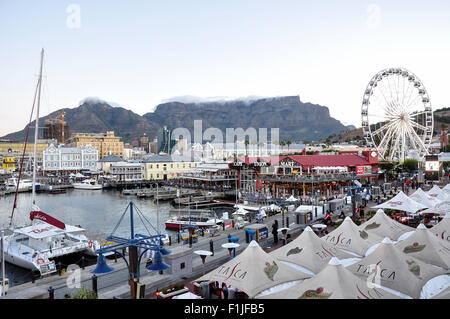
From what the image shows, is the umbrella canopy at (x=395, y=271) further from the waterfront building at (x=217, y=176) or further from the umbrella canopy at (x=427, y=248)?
the waterfront building at (x=217, y=176)

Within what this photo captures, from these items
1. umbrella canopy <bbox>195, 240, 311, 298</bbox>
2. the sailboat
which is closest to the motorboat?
the sailboat

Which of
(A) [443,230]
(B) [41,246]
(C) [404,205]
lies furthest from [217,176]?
(A) [443,230]

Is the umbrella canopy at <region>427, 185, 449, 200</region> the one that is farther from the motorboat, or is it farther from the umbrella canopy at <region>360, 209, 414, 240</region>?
the motorboat

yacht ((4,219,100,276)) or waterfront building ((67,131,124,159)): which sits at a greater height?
waterfront building ((67,131,124,159))

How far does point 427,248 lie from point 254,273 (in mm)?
6517

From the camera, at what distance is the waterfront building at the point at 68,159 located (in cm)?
10594

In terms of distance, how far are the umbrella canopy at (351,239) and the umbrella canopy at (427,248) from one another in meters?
1.40

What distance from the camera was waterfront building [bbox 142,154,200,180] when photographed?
88.6 metres

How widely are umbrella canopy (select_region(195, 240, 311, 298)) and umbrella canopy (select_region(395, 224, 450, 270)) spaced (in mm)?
4495

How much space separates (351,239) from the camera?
45.3 ft

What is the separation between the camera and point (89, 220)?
44594 mm

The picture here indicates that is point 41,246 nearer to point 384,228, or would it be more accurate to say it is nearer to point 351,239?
point 351,239
